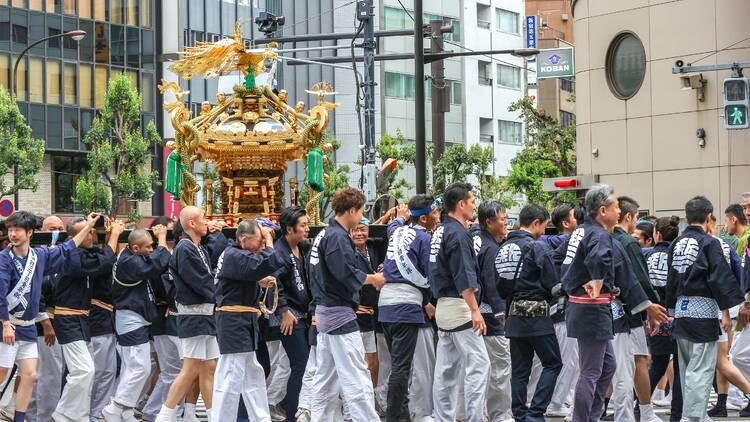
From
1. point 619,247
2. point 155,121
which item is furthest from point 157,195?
point 619,247

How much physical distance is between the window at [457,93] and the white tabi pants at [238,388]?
54488 mm

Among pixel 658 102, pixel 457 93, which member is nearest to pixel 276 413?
pixel 658 102

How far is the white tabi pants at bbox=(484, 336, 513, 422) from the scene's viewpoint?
1183 centimetres

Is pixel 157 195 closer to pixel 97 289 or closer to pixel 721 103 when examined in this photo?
pixel 721 103

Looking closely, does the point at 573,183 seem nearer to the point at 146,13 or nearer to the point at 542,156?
the point at 542,156

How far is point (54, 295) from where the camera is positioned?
12.3 metres

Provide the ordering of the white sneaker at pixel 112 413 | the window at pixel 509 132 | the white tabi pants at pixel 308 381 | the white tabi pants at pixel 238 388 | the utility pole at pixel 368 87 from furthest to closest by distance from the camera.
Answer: the window at pixel 509 132 < the utility pole at pixel 368 87 < the white tabi pants at pixel 308 381 < the white sneaker at pixel 112 413 < the white tabi pants at pixel 238 388

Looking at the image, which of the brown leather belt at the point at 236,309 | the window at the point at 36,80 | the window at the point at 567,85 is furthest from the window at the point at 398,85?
the brown leather belt at the point at 236,309

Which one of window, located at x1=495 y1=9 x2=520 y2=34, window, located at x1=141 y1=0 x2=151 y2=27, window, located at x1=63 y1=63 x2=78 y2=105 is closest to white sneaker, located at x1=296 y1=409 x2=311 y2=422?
window, located at x1=63 y1=63 x2=78 y2=105

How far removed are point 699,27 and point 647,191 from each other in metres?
3.90

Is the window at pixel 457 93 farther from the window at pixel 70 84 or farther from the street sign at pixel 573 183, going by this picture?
the street sign at pixel 573 183

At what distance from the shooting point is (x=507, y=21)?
6981 centimetres

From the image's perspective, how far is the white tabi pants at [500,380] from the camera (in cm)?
1183

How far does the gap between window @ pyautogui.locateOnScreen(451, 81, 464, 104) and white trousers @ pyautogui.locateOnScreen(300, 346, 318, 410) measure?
53.2 metres
